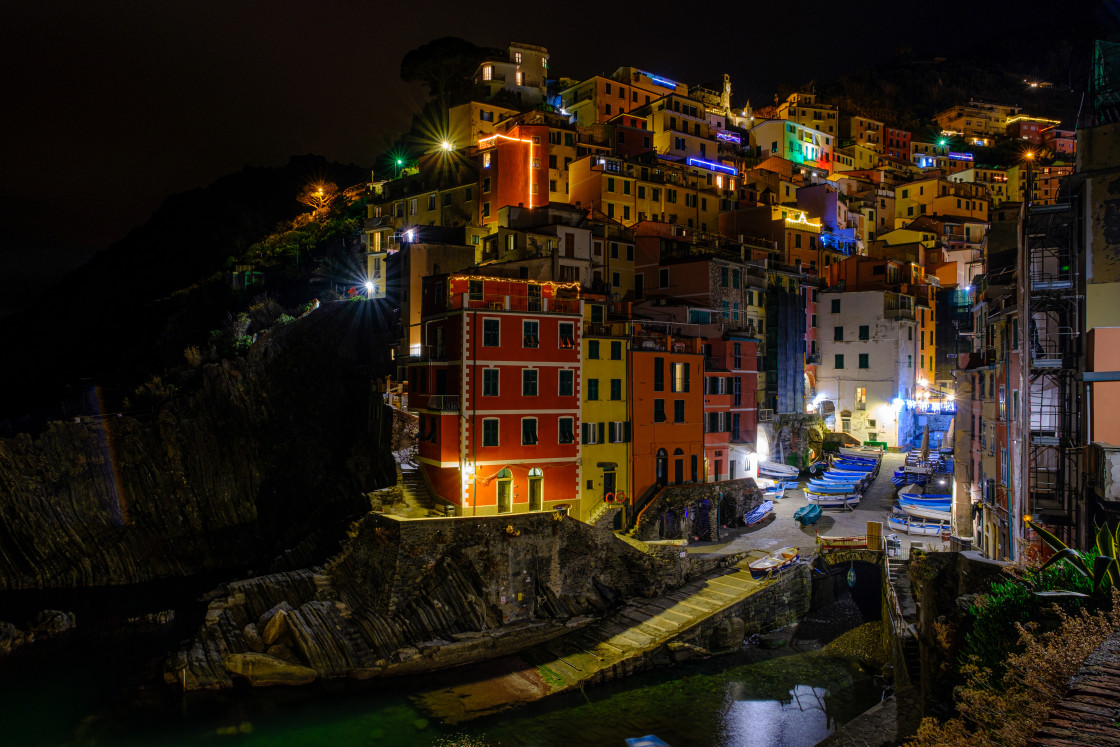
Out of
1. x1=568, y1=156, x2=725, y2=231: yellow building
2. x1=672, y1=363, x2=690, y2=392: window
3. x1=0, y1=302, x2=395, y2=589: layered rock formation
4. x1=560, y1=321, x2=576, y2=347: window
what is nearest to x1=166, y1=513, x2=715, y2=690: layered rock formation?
x1=560, y1=321, x2=576, y2=347: window

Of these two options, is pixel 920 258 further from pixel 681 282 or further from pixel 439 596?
pixel 439 596

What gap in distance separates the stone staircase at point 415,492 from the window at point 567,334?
9.77m

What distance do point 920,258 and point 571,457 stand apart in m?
52.4

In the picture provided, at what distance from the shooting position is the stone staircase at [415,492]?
31913 millimetres

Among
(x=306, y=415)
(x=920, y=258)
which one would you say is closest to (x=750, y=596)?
(x=306, y=415)

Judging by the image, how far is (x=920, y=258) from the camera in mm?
69250

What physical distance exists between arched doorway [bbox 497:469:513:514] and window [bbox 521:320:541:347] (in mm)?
6119

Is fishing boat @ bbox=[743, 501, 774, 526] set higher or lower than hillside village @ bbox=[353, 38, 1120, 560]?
lower

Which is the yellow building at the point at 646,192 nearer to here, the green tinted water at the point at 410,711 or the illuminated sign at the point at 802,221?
the illuminated sign at the point at 802,221

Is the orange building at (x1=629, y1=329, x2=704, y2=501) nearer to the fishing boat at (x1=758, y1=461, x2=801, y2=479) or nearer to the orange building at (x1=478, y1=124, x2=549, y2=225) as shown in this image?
the fishing boat at (x1=758, y1=461, x2=801, y2=479)

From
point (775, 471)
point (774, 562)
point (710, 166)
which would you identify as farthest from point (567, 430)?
point (710, 166)

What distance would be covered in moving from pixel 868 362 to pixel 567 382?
35566mm

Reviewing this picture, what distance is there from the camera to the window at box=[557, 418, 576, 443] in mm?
33812

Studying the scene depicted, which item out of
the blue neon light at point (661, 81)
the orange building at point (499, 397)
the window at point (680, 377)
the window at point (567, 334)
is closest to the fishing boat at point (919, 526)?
the window at point (680, 377)
